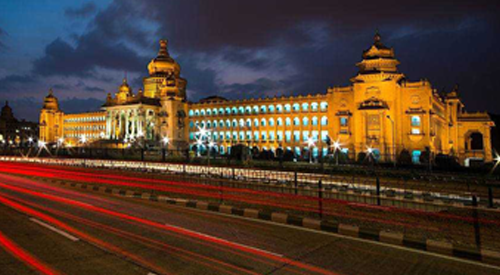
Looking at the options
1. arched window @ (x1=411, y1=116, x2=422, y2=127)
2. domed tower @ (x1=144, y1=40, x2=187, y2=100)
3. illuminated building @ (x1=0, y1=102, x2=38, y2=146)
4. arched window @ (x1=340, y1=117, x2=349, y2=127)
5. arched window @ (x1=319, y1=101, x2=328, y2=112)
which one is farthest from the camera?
illuminated building @ (x1=0, y1=102, x2=38, y2=146)

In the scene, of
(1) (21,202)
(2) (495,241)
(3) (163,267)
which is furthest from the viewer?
(1) (21,202)

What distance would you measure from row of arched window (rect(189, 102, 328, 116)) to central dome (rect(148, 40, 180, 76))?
53.8 ft

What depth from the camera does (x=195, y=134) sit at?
88188 millimetres

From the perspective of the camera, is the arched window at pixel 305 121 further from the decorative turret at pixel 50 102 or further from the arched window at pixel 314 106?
the decorative turret at pixel 50 102

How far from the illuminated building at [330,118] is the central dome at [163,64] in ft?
0.95

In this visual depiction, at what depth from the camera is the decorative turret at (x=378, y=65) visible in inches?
2099

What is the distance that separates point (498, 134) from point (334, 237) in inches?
4618

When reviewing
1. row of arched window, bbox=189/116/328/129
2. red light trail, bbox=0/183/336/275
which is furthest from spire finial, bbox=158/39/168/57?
red light trail, bbox=0/183/336/275

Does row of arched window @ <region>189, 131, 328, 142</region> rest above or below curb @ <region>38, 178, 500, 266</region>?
above

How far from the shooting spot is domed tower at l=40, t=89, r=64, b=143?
108312 millimetres

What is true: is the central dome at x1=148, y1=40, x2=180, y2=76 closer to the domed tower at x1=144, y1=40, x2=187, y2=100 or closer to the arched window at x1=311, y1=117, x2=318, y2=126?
the domed tower at x1=144, y1=40, x2=187, y2=100

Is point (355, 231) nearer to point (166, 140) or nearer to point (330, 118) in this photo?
point (330, 118)

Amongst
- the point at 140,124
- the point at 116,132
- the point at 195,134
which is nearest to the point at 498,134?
the point at 195,134

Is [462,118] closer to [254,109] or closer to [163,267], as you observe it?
[254,109]
